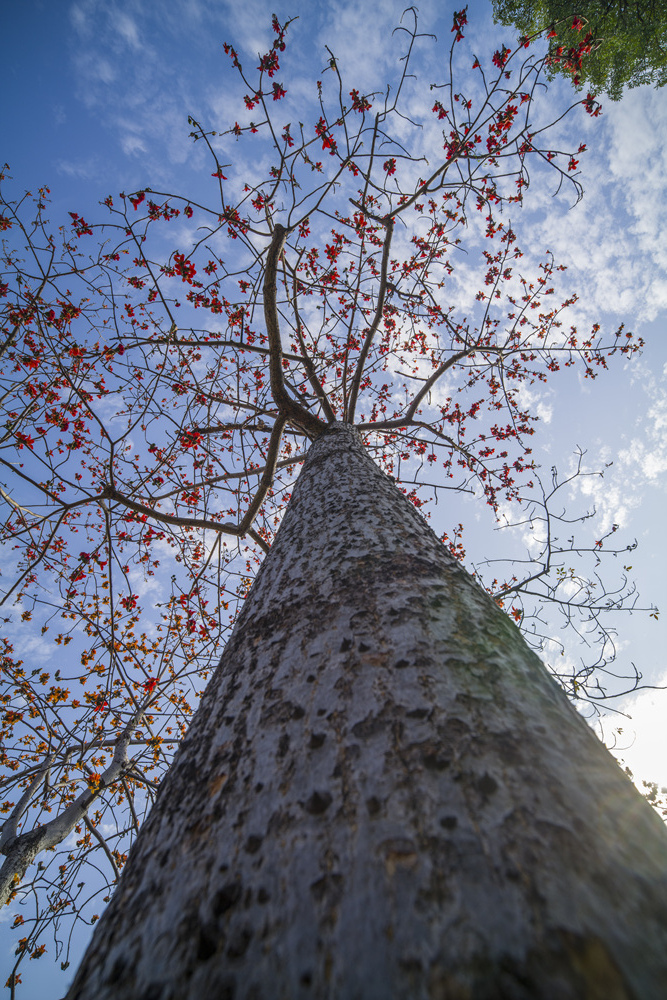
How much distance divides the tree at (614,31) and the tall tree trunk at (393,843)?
11.6 metres

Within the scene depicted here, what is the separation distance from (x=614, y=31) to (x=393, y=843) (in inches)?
559

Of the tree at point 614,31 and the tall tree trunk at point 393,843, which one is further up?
the tree at point 614,31

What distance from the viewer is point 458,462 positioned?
6.15 meters

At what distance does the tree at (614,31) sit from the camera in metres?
8.41

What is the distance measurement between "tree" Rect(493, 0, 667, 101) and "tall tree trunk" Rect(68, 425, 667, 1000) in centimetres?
1165

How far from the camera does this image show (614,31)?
28.4ft

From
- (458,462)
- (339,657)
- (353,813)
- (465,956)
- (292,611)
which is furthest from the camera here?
(458,462)

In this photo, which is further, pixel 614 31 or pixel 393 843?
pixel 614 31

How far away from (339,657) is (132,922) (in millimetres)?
572

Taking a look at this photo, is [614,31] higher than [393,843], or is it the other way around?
[614,31]

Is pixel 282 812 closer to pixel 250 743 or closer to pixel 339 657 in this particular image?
pixel 250 743

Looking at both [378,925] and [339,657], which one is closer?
[378,925]

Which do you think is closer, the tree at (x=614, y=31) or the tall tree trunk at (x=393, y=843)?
the tall tree trunk at (x=393, y=843)

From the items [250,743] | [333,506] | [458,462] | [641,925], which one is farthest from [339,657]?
[458,462]
